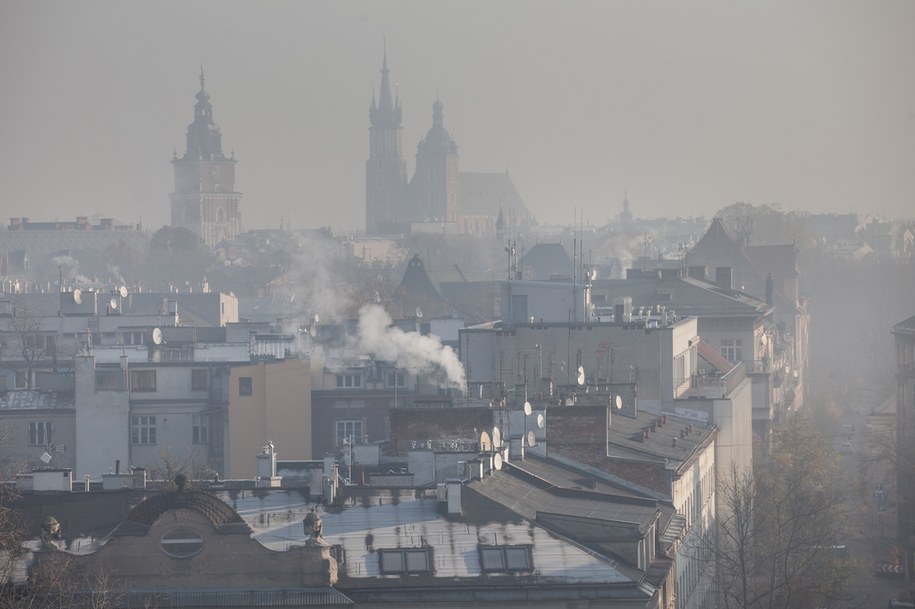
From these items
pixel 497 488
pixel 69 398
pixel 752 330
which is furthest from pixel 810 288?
pixel 497 488

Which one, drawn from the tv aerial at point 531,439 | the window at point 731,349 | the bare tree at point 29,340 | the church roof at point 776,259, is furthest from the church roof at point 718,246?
the tv aerial at point 531,439

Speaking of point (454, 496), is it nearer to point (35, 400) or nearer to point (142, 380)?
point (142, 380)

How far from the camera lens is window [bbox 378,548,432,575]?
135 ft

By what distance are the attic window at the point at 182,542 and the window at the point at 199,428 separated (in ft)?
94.2

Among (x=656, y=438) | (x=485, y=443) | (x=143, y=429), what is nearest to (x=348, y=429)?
(x=143, y=429)

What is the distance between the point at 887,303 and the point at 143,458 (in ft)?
409

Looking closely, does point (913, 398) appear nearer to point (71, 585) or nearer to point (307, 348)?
point (307, 348)

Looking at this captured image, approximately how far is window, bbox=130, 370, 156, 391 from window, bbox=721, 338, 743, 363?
29.1m

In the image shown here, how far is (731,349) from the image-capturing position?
308ft

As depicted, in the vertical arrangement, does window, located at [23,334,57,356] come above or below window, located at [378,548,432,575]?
above

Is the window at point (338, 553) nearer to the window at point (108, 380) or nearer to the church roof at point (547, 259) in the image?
the window at point (108, 380)

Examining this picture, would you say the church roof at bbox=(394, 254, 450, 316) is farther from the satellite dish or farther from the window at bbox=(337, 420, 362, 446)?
the satellite dish

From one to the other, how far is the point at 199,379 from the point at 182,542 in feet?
98.5

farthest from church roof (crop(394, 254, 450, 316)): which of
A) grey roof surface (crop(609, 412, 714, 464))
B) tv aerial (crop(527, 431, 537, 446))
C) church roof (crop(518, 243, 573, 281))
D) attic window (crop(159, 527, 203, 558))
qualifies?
attic window (crop(159, 527, 203, 558))
